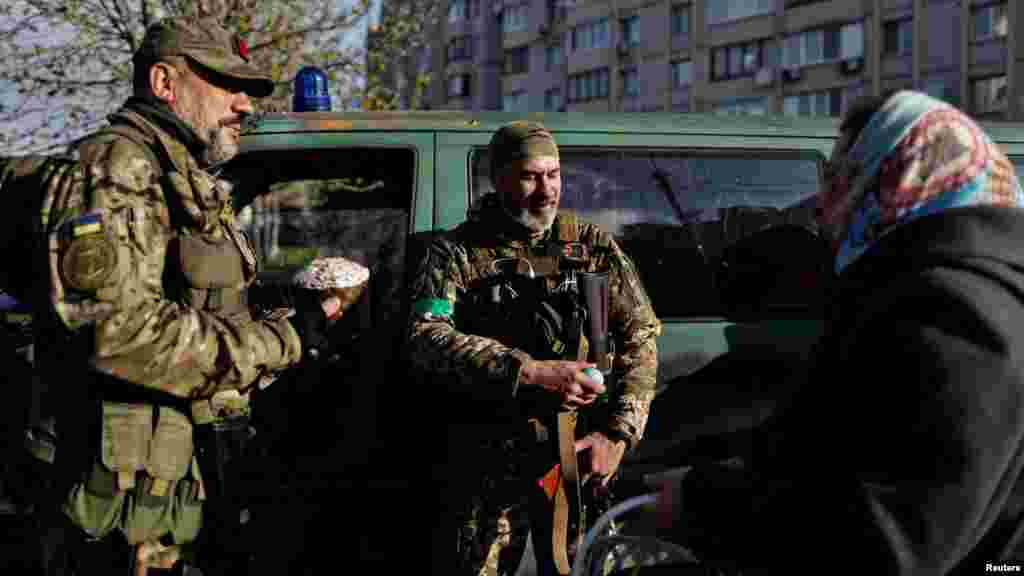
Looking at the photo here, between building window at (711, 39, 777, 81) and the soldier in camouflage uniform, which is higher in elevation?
building window at (711, 39, 777, 81)

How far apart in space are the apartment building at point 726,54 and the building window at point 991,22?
4 cm

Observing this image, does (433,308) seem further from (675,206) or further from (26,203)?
(26,203)

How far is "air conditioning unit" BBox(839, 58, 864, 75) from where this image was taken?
35.9 m

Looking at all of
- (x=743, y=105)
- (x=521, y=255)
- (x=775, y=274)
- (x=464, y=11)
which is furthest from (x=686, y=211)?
(x=464, y=11)

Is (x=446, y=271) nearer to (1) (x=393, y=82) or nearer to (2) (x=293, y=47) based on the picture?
(2) (x=293, y=47)

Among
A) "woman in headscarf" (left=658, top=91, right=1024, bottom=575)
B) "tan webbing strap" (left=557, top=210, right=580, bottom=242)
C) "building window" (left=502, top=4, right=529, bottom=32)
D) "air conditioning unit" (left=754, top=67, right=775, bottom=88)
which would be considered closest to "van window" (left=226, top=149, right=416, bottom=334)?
"tan webbing strap" (left=557, top=210, right=580, bottom=242)

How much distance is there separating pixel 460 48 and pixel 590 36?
1232cm

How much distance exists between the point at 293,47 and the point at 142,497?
7.39 m

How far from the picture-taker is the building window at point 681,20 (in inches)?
1703

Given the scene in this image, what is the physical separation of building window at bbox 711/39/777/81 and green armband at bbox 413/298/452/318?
3831 centimetres

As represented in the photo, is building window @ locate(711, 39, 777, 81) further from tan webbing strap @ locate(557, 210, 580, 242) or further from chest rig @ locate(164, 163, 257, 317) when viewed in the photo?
chest rig @ locate(164, 163, 257, 317)

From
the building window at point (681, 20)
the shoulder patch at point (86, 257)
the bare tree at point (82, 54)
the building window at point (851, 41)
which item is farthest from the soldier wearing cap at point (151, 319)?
the building window at point (681, 20)

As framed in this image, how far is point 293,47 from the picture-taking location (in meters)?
9.22

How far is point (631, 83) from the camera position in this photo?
152 ft
